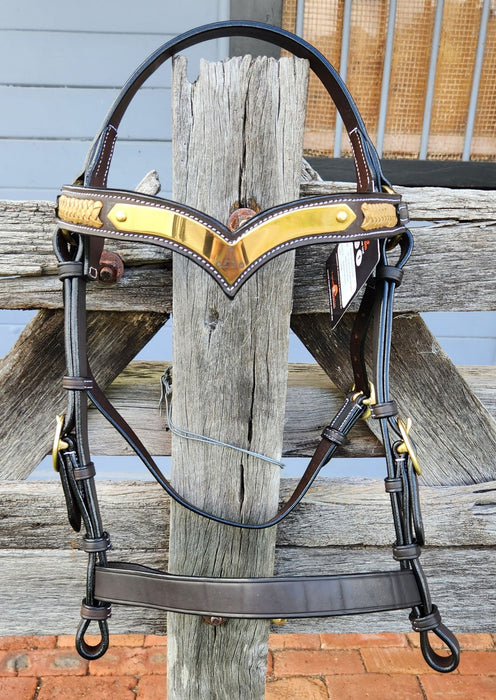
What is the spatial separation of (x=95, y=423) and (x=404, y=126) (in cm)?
184

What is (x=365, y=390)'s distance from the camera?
1170 mm

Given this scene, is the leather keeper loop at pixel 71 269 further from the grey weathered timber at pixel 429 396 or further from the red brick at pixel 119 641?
the red brick at pixel 119 641

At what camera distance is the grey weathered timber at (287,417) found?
148 cm

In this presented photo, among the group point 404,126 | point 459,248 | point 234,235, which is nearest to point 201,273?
point 234,235

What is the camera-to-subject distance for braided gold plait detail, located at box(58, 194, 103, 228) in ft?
3.11

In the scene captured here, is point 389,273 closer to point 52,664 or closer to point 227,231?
point 227,231

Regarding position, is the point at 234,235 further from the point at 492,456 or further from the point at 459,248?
the point at 492,456

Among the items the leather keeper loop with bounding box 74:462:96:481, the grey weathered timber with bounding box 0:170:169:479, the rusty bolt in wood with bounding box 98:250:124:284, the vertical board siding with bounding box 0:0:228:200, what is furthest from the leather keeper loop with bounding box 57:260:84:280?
the vertical board siding with bounding box 0:0:228:200

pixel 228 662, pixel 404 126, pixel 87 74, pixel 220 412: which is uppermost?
pixel 87 74

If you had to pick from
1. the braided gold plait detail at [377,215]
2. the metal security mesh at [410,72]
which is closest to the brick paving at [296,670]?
the braided gold plait detail at [377,215]

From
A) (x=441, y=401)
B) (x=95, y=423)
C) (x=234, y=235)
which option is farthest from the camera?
(x=95, y=423)

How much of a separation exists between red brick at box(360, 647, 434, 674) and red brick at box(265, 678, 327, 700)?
263 millimetres

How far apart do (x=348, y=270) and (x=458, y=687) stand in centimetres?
223

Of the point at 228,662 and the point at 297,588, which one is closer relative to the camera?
the point at 297,588
